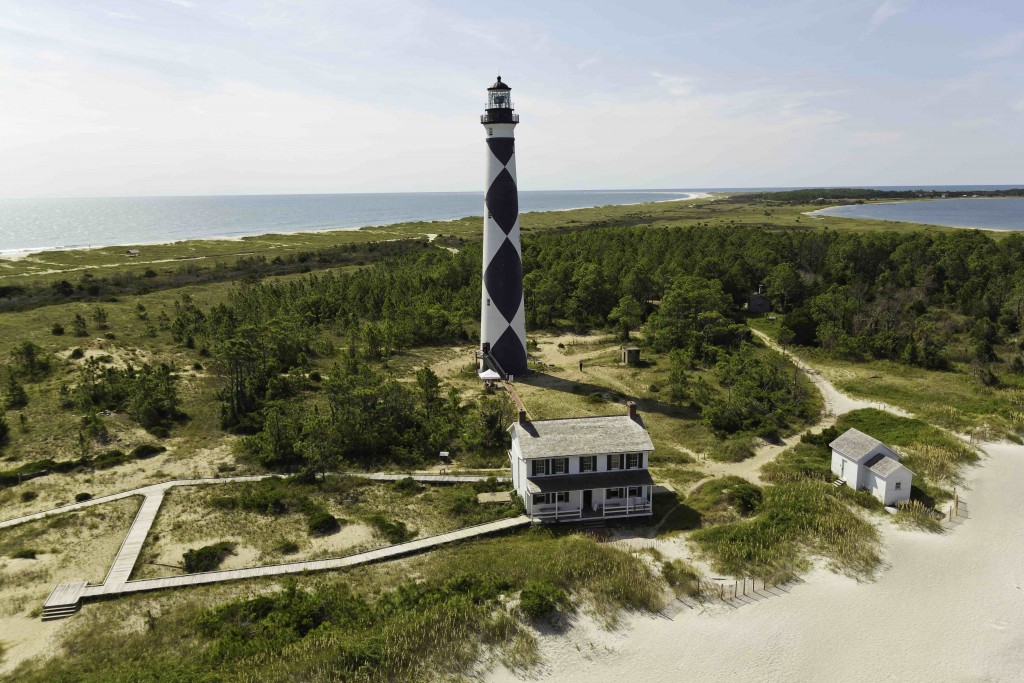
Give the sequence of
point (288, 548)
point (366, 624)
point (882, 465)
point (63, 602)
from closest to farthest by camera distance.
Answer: point (366, 624)
point (63, 602)
point (288, 548)
point (882, 465)

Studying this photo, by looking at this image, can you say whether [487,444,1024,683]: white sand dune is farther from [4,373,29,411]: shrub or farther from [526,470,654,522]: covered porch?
[4,373,29,411]: shrub

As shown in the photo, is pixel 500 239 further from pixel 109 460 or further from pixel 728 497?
pixel 109 460

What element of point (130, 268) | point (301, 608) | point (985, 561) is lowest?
point (985, 561)

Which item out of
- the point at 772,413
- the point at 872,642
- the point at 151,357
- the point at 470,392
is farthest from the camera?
the point at 151,357

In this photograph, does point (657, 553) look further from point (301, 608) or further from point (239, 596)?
point (239, 596)

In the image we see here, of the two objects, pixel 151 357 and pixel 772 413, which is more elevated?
pixel 151 357

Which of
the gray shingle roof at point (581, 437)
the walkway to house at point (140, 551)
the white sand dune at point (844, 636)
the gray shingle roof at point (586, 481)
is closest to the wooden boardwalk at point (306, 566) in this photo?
the walkway to house at point (140, 551)

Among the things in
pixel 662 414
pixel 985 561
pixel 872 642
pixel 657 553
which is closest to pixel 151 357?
pixel 662 414

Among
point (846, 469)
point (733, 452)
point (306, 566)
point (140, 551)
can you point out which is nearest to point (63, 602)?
point (140, 551)
